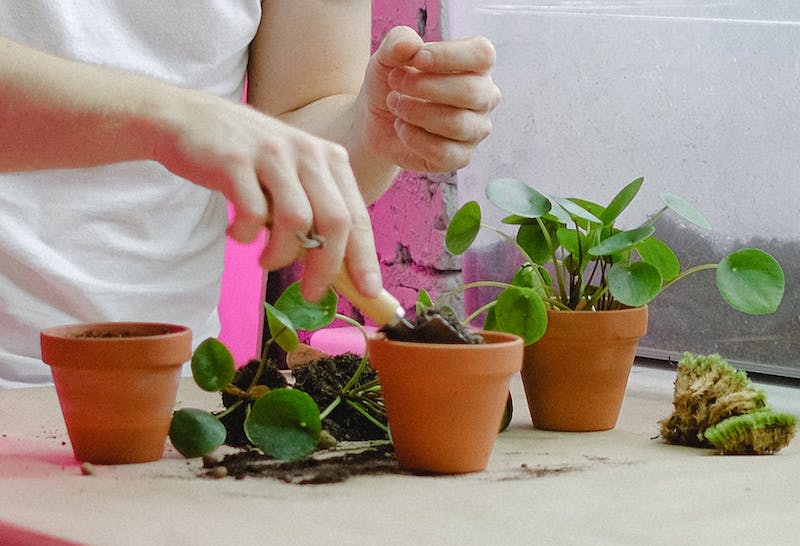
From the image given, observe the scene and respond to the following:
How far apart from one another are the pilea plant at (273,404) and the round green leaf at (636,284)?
253 millimetres

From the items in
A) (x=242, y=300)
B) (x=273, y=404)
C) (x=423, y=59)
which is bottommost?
(x=242, y=300)

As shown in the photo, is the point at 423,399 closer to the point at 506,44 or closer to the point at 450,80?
the point at 450,80

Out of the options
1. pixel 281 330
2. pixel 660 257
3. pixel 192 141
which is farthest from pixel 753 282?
pixel 192 141

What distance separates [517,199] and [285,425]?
337 mm

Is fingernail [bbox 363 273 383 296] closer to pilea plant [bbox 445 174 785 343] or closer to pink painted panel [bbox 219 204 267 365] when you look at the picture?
pilea plant [bbox 445 174 785 343]

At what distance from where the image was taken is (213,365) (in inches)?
38.7

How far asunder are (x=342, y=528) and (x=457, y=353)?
0.19 metres

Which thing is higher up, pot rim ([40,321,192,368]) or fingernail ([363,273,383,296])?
fingernail ([363,273,383,296])

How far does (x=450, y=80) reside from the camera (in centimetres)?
112

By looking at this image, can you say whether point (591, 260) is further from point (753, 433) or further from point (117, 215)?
point (117, 215)

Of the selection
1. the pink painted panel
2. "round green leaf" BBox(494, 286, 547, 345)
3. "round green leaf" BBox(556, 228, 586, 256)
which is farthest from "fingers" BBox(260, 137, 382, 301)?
the pink painted panel

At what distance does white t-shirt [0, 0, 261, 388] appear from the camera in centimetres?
135

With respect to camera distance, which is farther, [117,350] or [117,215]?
[117,215]

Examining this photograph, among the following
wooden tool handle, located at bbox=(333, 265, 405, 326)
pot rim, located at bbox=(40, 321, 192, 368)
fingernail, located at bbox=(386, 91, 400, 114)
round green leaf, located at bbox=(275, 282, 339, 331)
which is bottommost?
pot rim, located at bbox=(40, 321, 192, 368)
